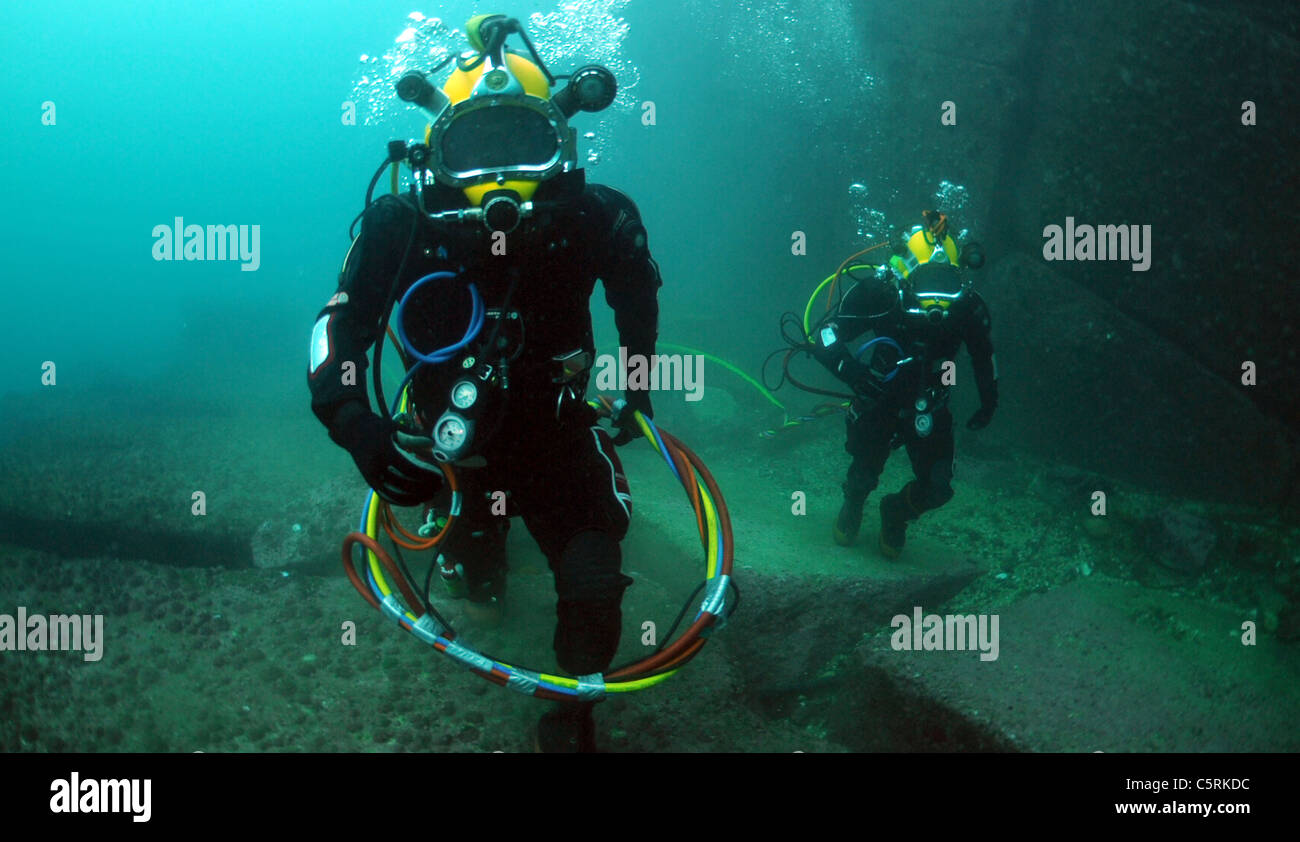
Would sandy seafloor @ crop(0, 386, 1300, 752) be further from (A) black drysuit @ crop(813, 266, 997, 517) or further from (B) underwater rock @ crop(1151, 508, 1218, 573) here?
(A) black drysuit @ crop(813, 266, 997, 517)

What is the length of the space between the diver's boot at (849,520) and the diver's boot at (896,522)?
0.28 m

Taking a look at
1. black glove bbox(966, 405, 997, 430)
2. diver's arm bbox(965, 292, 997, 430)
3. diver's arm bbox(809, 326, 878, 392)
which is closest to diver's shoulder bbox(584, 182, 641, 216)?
diver's arm bbox(809, 326, 878, 392)

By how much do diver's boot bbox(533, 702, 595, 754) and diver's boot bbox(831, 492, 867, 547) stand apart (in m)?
3.51

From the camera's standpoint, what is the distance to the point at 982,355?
5324 millimetres

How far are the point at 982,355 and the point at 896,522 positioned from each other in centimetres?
154

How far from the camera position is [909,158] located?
9734 millimetres

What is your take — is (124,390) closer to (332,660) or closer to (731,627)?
(332,660)

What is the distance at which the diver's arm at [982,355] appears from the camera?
5219 mm

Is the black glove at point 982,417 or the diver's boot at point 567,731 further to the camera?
the black glove at point 982,417

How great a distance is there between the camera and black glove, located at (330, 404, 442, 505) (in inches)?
93.9

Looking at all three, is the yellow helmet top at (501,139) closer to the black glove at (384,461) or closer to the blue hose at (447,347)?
the blue hose at (447,347)

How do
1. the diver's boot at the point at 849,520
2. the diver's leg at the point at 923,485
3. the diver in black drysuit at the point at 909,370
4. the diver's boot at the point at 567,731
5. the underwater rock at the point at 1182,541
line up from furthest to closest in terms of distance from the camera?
the underwater rock at the point at 1182,541 < the diver's boot at the point at 849,520 < the diver's leg at the point at 923,485 < the diver in black drysuit at the point at 909,370 < the diver's boot at the point at 567,731

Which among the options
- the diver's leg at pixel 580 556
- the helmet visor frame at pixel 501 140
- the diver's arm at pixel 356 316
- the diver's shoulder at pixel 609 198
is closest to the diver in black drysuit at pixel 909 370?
the diver's shoulder at pixel 609 198
